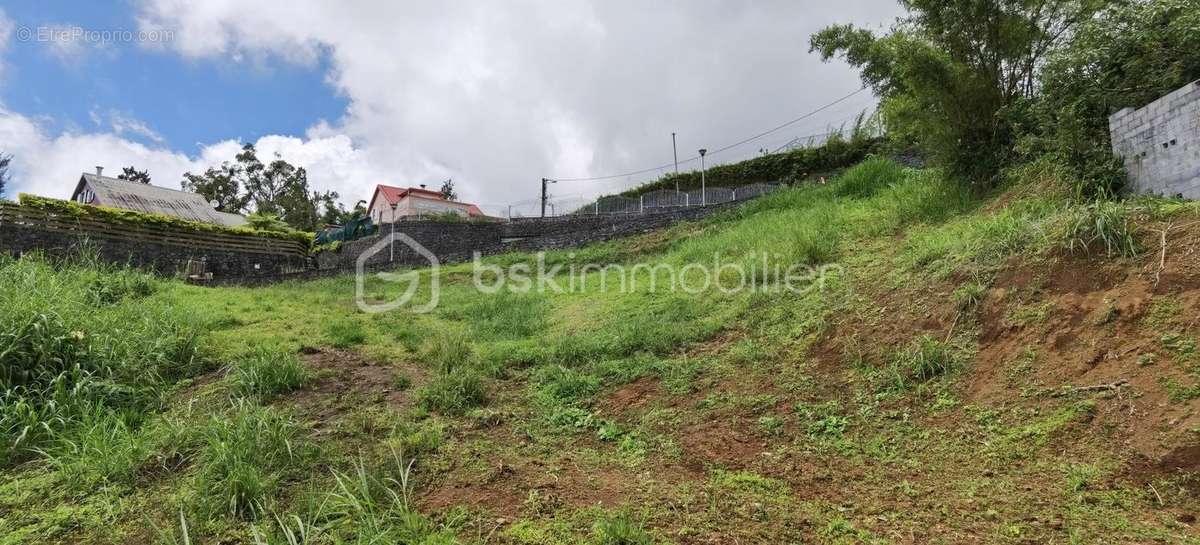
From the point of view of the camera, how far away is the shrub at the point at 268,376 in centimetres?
420

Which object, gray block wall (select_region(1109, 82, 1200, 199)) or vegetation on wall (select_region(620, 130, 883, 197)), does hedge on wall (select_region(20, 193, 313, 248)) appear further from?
gray block wall (select_region(1109, 82, 1200, 199))

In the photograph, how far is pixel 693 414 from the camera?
384 cm

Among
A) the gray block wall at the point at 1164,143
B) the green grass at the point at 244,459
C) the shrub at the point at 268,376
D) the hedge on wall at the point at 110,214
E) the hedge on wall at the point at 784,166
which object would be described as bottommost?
the green grass at the point at 244,459

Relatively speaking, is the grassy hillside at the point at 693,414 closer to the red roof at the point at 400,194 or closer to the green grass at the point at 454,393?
the green grass at the point at 454,393

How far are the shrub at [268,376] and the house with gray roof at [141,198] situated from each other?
21625 mm

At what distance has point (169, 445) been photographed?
323 centimetres

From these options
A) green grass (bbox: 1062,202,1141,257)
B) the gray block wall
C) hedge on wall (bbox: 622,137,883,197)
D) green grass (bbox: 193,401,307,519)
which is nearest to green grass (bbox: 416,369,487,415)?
green grass (bbox: 193,401,307,519)

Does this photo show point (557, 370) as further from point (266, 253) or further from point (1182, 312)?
point (266, 253)

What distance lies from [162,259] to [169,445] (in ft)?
41.0

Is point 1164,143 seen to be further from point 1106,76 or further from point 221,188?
point 221,188

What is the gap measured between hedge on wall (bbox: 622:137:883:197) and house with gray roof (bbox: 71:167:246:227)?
18702mm

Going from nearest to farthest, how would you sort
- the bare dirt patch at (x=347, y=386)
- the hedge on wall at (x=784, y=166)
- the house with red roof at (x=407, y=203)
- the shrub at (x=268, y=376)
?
the bare dirt patch at (x=347, y=386)
the shrub at (x=268, y=376)
the hedge on wall at (x=784, y=166)
the house with red roof at (x=407, y=203)

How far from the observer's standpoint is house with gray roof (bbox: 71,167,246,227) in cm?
2203

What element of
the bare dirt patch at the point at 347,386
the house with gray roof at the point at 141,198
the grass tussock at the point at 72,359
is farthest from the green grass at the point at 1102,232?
the house with gray roof at the point at 141,198
